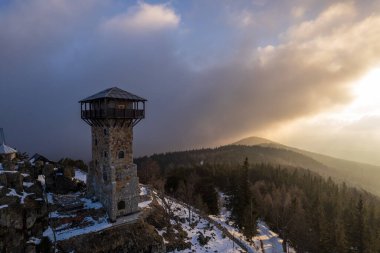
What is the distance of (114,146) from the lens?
122 ft

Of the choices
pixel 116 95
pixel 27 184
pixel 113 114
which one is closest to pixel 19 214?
pixel 27 184

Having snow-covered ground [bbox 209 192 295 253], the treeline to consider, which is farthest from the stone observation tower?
snow-covered ground [bbox 209 192 295 253]

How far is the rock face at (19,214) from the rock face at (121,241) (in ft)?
11.7

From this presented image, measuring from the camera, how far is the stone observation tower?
3634 cm

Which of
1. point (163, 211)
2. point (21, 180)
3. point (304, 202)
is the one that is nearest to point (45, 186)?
point (21, 180)

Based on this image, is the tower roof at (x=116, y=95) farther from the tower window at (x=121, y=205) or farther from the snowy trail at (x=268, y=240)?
the snowy trail at (x=268, y=240)

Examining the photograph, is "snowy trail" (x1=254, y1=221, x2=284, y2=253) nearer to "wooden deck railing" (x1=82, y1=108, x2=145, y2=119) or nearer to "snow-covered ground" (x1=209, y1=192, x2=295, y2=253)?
"snow-covered ground" (x1=209, y1=192, x2=295, y2=253)

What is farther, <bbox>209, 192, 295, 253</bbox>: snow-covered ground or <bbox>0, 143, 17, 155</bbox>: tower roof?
<bbox>209, 192, 295, 253</bbox>: snow-covered ground

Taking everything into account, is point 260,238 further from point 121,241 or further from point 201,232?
point 121,241

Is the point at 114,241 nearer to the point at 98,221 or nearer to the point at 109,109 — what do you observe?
the point at 98,221

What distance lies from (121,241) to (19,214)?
11683 millimetres

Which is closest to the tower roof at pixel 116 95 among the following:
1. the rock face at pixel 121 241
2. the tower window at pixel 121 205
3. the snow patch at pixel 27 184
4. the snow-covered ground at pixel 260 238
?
the snow patch at pixel 27 184

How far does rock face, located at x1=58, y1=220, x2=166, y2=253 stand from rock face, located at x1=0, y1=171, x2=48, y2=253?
3.56 metres

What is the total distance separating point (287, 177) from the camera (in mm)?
107625
